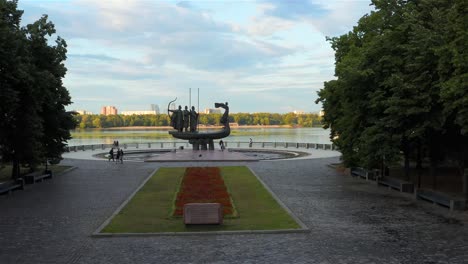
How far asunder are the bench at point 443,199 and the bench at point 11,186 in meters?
19.3

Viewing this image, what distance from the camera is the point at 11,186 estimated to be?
24.9 meters

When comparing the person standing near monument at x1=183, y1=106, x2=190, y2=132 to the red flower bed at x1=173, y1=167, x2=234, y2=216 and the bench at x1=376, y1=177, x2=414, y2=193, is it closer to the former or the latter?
the red flower bed at x1=173, y1=167, x2=234, y2=216

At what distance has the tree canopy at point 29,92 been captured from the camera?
2316 centimetres

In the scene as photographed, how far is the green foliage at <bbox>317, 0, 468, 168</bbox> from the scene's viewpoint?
18.3 metres

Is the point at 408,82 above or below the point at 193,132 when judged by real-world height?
above

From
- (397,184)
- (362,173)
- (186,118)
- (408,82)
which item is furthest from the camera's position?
(186,118)

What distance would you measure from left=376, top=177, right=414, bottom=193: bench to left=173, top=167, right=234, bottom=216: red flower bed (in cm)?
873

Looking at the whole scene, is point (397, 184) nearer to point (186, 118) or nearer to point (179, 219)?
point (179, 219)

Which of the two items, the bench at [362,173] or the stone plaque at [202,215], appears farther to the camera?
the bench at [362,173]

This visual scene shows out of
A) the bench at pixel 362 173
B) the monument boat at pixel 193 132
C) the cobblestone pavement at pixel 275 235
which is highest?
the monument boat at pixel 193 132

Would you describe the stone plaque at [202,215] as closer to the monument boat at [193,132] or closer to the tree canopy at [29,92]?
the tree canopy at [29,92]

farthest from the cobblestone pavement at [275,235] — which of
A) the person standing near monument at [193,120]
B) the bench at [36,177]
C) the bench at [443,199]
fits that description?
the person standing near monument at [193,120]

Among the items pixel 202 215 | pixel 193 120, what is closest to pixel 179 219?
pixel 202 215

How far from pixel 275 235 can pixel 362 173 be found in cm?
1776
